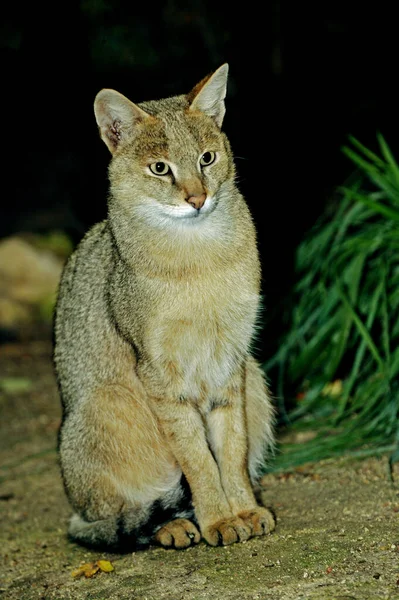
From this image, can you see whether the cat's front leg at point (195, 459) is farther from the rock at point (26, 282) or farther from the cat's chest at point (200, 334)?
the rock at point (26, 282)

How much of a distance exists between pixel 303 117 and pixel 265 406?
312 centimetres

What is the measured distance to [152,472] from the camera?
4.01 metres

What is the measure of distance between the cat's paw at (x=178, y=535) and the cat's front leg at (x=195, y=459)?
0.14ft

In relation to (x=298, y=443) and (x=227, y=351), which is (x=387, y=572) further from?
(x=298, y=443)

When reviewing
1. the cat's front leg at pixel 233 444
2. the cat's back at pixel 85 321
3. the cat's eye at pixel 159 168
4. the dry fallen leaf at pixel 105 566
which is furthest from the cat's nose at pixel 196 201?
the dry fallen leaf at pixel 105 566

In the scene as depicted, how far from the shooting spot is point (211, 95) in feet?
12.8

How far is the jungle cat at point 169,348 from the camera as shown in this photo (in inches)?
147

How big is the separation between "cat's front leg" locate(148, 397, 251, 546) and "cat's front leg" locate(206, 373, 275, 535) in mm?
119

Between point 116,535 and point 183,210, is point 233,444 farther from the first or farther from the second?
point 183,210

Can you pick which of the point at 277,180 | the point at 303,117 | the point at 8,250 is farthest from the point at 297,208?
the point at 8,250

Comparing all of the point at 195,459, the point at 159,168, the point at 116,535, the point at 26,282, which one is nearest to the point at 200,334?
the point at 195,459

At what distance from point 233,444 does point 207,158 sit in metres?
1.29

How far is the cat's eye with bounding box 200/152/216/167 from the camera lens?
3771mm

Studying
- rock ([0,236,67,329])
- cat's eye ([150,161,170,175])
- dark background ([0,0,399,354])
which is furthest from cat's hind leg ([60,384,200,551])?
rock ([0,236,67,329])
